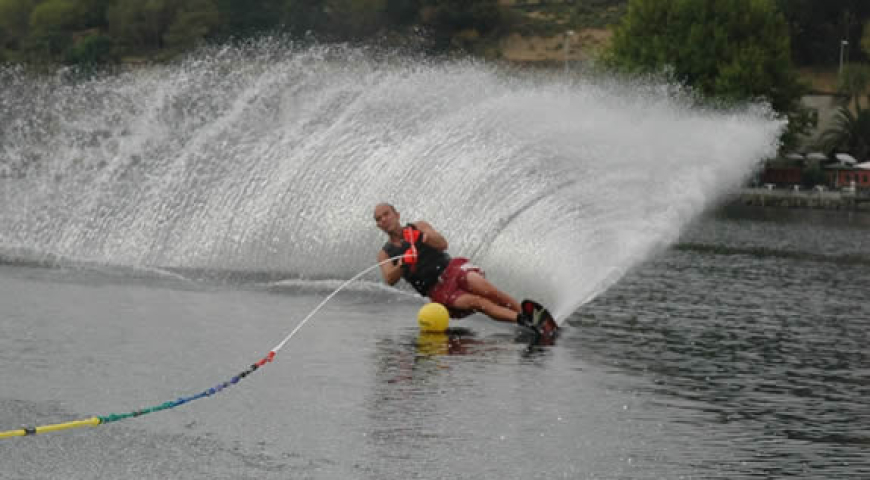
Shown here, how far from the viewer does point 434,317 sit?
1691 cm

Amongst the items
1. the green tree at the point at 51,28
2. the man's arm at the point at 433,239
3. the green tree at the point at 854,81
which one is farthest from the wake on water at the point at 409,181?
the green tree at the point at 51,28

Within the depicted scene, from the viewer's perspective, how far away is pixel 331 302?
66.1 feet

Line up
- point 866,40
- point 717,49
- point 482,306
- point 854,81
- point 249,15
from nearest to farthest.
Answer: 1. point 482,306
2. point 717,49
3. point 854,81
4. point 866,40
5. point 249,15

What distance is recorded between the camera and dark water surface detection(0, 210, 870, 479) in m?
10.6

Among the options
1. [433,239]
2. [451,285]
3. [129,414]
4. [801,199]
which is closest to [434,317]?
[451,285]

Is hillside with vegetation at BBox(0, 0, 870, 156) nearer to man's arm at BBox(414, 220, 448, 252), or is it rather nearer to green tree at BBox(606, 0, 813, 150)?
green tree at BBox(606, 0, 813, 150)

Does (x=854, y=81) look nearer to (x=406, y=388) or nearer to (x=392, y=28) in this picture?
(x=392, y=28)

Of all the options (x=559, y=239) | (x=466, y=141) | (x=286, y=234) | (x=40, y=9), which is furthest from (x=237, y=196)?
(x=40, y=9)

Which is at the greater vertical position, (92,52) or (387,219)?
(387,219)

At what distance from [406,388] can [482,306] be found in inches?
167

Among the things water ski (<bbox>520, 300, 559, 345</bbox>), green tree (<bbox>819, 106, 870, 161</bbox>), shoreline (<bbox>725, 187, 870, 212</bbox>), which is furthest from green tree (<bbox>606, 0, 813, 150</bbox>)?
water ski (<bbox>520, 300, 559, 345</bbox>)

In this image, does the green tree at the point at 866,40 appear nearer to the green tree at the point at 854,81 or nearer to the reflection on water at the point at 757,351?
the green tree at the point at 854,81

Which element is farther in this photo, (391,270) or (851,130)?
(851,130)

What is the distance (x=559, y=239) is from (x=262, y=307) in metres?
4.78
